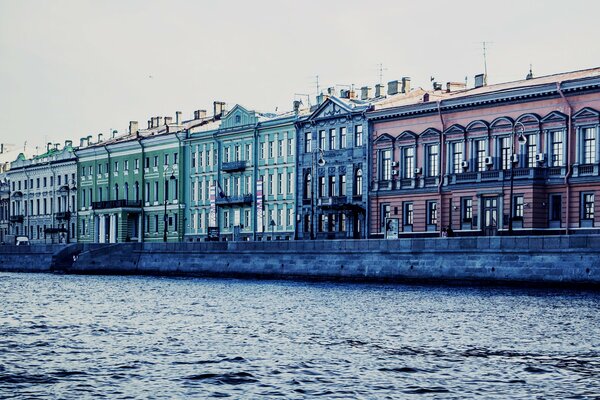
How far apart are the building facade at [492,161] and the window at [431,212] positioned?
0.18ft

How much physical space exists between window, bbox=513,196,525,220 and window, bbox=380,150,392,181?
37.5ft

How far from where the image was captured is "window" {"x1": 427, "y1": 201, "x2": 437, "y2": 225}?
66625 mm

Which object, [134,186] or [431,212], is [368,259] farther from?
[134,186]

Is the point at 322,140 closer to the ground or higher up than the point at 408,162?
higher up

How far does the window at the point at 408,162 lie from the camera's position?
225 feet

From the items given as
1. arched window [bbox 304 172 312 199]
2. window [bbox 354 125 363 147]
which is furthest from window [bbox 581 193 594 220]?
arched window [bbox 304 172 312 199]

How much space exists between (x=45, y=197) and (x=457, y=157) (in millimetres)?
53810

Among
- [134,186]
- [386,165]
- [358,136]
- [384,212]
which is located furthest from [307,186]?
[134,186]

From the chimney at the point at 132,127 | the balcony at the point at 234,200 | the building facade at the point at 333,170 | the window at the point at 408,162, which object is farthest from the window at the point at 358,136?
the chimney at the point at 132,127

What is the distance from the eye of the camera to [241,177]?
83688mm

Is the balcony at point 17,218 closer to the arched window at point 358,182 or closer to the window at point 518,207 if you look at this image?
the arched window at point 358,182

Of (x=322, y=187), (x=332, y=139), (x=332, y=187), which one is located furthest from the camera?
(x=322, y=187)

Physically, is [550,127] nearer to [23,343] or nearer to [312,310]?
[312,310]

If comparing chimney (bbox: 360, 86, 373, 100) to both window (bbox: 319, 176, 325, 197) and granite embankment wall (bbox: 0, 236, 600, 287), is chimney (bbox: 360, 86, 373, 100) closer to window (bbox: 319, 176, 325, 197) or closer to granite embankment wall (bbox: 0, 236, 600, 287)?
window (bbox: 319, 176, 325, 197)
